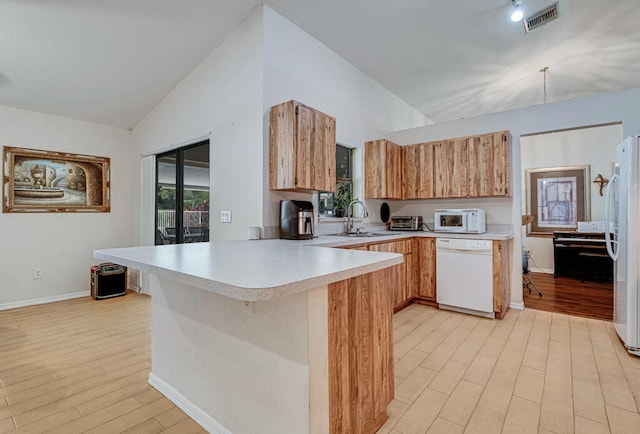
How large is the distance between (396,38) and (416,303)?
3249mm

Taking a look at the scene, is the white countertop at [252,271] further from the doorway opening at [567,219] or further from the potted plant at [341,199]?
the doorway opening at [567,219]

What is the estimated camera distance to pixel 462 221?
3791 mm

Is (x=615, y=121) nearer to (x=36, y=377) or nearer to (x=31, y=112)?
(x=36, y=377)

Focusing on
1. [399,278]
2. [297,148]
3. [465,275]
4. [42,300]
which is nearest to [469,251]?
[465,275]

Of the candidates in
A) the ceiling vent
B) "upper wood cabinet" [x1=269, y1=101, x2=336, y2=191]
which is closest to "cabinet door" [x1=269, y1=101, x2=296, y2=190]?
"upper wood cabinet" [x1=269, y1=101, x2=336, y2=191]

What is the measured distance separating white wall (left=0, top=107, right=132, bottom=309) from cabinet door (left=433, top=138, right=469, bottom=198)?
457cm

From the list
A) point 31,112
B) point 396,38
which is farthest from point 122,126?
point 396,38

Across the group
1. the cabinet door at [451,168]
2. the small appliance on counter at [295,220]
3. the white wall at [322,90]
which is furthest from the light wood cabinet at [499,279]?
the small appliance on counter at [295,220]

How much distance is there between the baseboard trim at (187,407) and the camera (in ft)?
5.32

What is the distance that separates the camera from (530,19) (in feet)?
10.2

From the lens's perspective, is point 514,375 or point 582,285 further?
point 582,285

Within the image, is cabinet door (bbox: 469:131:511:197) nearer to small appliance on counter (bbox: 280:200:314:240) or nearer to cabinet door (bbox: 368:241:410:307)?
cabinet door (bbox: 368:241:410:307)

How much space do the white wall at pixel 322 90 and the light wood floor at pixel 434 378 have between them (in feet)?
5.54

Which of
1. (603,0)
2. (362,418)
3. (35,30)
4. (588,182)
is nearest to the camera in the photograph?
(362,418)
